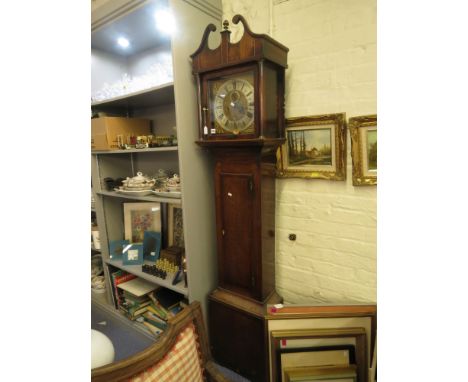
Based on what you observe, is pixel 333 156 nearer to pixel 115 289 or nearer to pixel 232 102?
pixel 232 102

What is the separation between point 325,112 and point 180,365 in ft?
4.13

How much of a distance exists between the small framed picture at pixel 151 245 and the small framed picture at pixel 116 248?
19 centimetres

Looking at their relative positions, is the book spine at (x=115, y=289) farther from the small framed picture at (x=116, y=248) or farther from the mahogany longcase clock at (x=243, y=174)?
the mahogany longcase clock at (x=243, y=174)

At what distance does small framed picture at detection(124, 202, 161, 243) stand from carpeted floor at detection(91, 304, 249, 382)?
0.64 metres

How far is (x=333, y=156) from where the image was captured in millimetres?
1351

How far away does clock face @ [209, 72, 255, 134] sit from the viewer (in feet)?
4.15

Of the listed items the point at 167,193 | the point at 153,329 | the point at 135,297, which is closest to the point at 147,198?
the point at 167,193

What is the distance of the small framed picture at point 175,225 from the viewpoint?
77.7 inches

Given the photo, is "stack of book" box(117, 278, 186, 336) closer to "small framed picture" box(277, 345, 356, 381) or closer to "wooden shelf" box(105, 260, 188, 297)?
"wooden shelf" box(105, 260, 188, 297)
